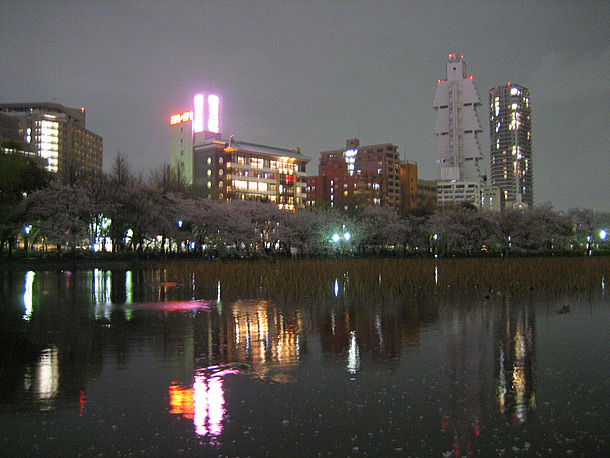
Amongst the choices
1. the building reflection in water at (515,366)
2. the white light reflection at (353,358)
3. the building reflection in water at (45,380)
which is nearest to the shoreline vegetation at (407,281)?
the building reflection in water at (515,366)

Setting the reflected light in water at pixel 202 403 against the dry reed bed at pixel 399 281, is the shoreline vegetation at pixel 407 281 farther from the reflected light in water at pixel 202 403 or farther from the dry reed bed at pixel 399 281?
the reflected light in water at pixel 202 403

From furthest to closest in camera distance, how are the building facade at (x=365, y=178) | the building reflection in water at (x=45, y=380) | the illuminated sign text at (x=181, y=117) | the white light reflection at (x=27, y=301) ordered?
1. the building facade at (x=365, y=178)
2. the illuminated sign text at (x=181, y=117)
3. the white light reflection at (x=27, y=301)
4. the building reflection in water at (x=45, y=380)

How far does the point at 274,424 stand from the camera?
7.18 m

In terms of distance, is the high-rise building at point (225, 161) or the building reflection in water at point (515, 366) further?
the high-rise building at point (225, 161)

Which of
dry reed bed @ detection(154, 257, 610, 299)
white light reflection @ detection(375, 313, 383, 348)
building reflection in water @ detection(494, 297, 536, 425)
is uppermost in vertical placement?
dry reed bed @ detection(154, 257, 610, 299)

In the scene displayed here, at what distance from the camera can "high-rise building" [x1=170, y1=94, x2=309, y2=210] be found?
134625mm

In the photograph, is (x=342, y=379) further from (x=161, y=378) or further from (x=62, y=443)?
(x=62, y=443)

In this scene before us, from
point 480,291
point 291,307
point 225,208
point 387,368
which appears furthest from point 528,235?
point 387,368

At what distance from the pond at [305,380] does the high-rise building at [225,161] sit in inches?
4482

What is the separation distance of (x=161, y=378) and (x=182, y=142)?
13762 cm

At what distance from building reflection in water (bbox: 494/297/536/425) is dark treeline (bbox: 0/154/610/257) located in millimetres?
47111

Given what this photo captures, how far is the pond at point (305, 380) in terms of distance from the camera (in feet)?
21.8

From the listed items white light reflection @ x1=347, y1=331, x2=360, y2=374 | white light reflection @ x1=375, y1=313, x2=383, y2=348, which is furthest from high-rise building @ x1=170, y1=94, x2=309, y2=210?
white light reflection @ x1=347, y1=331, x2=360, y2=374

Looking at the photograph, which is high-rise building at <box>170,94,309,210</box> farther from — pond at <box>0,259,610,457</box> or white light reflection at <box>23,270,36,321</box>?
pond at <box>0,259,610,457</box>
